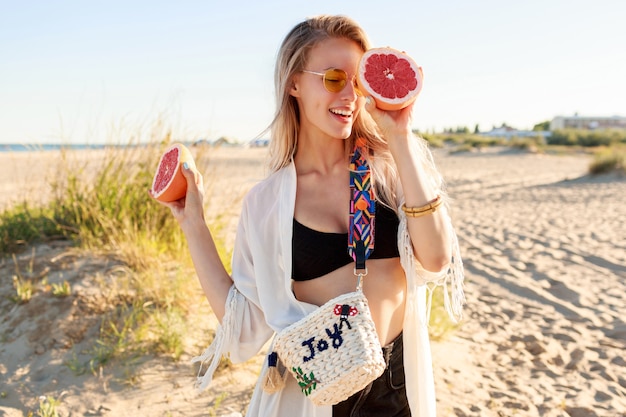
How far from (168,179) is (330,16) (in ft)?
→ 2.58

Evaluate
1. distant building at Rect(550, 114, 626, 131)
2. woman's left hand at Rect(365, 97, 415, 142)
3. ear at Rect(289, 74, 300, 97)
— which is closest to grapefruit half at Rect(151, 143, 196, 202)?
ear at Rect(289, 74, 300, 97)

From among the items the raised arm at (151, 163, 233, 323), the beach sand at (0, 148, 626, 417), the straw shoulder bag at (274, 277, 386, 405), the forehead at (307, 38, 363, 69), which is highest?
the forehead at (307, 38, 363, 69)

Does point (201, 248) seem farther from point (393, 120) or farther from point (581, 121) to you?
point (581, 121)

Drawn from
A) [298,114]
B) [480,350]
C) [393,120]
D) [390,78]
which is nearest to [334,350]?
[393,120]

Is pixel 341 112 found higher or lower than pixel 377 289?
higher

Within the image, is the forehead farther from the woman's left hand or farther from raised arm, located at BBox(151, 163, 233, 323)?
raised arm, located at BBox(151, 163, 233, 323)

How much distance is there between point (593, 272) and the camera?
21.2 ft

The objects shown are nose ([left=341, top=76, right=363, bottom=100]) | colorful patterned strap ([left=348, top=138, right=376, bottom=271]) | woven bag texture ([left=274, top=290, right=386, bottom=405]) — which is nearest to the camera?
woven bag texture ([left=274, top=290, right=386, bottom=405])

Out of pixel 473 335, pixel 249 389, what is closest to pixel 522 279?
pixel 473 335

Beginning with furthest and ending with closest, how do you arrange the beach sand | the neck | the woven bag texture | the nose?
the beach sand → the neck → the nose → the woven bag texture

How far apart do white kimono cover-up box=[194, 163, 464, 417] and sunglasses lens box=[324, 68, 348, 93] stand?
1.11 feet

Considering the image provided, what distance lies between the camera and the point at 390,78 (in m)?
1.67

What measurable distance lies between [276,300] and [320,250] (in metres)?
0.22

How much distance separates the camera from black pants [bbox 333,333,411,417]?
1.80m
